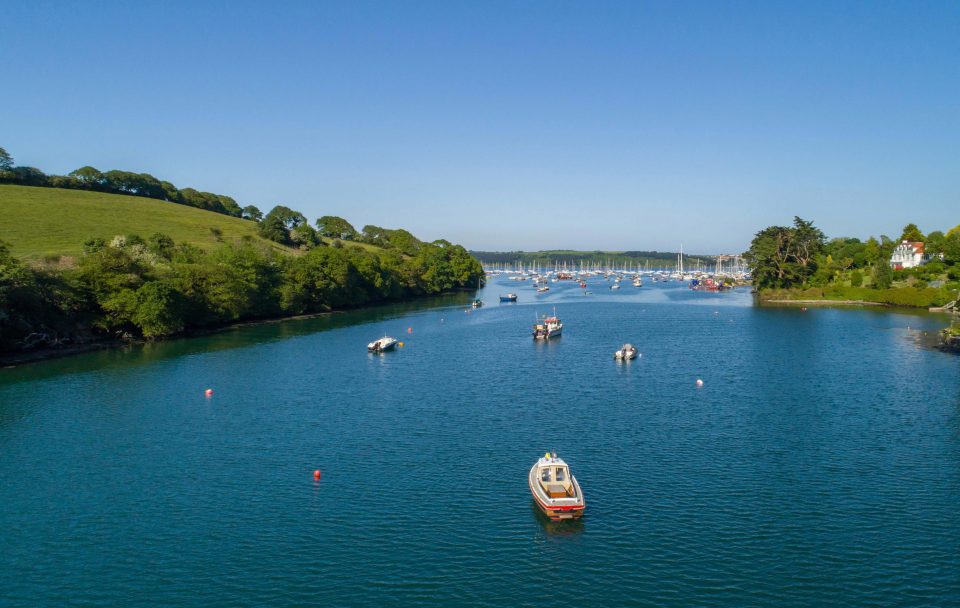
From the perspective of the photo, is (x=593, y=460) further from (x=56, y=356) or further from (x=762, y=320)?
(x=762, y=320)

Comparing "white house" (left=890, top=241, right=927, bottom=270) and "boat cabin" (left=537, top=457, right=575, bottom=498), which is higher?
"white house" (left=890, top=241, right=927, bottom=270)

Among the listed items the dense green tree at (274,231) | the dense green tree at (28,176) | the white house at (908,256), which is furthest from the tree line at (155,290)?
the white house at (908,256)

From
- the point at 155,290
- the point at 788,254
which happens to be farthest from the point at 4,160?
the point at 788,254

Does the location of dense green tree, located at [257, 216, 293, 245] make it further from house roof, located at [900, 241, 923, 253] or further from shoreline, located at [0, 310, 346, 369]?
house roof, located at [900, 241, 923, 253]

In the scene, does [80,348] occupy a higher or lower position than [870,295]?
lower

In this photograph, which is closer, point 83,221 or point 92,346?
point 92,346

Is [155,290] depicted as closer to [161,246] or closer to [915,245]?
[161,246]

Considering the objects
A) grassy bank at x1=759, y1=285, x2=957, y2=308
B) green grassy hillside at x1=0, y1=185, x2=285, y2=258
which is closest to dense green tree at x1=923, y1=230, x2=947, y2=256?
grassy bank at x1=759, y1=285, x2=957, y2=308
